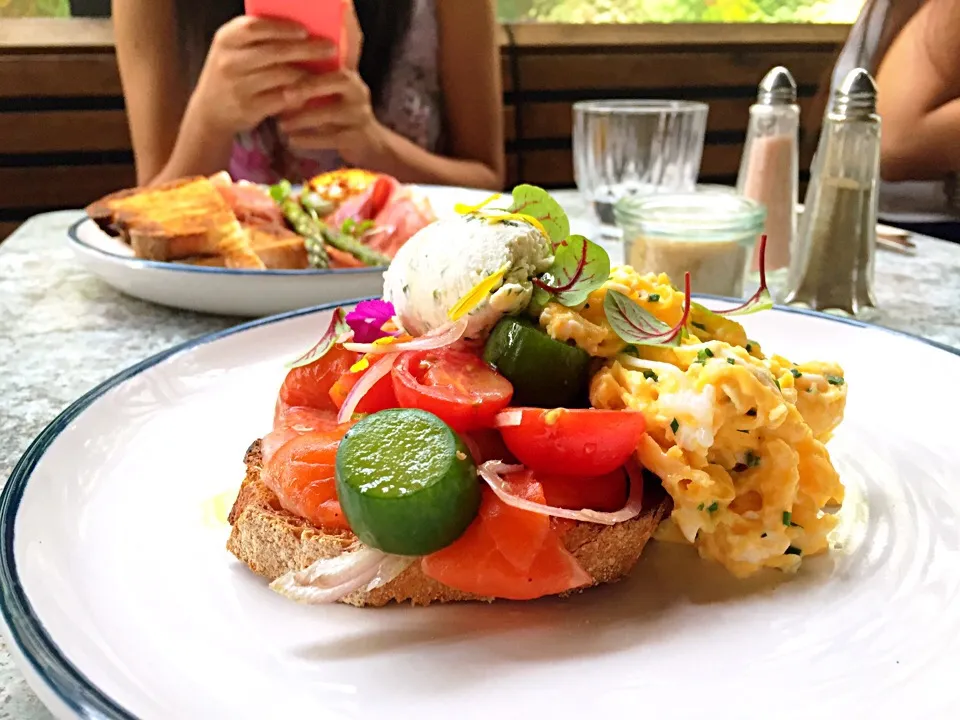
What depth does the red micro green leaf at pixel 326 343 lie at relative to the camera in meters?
1.25

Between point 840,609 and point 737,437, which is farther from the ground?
point 737,437

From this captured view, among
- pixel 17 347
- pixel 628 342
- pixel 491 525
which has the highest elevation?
pixel 628 342

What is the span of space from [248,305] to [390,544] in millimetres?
1126

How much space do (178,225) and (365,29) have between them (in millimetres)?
2215

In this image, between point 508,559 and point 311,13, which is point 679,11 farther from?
point 508,559

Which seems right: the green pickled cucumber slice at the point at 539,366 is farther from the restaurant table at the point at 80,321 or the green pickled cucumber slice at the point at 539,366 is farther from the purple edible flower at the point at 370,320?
the restaurant table at the point at 80,321

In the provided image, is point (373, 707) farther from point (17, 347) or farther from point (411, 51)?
point (411, 51)

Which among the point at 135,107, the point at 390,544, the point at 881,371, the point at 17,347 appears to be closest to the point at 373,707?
the point at 390,544

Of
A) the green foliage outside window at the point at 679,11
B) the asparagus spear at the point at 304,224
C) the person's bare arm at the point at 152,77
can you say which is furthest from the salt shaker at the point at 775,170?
the green foliage outside window at the point at 679,11

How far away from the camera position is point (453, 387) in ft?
3.44

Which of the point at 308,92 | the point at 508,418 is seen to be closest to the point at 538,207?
the point at 508,418

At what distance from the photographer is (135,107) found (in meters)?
3.71

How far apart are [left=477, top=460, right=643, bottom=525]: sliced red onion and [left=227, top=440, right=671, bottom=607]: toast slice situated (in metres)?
0.01

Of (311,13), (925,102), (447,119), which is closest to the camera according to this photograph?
(311,13)
